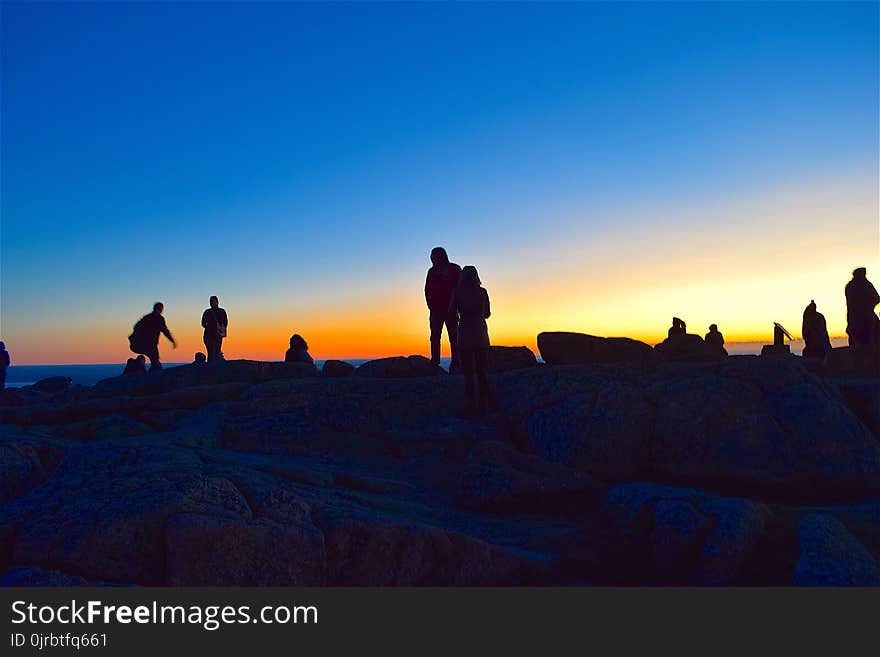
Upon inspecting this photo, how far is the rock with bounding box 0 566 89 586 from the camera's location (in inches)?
195

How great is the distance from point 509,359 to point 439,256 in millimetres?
4111

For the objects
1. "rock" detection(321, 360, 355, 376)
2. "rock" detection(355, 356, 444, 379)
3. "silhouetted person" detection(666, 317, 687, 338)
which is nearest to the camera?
"rock" detection(355, 356, 444, 379)

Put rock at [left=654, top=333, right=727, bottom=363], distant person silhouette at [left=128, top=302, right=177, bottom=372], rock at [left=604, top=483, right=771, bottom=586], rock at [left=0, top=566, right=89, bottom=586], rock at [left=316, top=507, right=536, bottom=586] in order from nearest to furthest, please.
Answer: rock at [left=0, top=566, right=89, bottom=586] < rock at [left=316, top=507, right=536, bottom=586] < rock at [left=604, top=483, right=771, bottom=586] < rock at [left=654, top=333, right=727, bottom=363] < distant person silhouette at [left=128, top=302, right=177, bottom=372]

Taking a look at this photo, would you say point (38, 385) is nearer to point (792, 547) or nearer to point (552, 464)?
point (552, 464)

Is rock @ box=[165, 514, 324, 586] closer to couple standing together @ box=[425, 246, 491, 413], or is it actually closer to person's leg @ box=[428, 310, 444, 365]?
couple standing together @ box=[425, 246, 491, 413]

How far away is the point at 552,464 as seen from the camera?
9.08 meters

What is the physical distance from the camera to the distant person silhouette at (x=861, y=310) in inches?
698

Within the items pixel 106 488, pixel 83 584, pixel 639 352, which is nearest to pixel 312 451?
pixel 106 488

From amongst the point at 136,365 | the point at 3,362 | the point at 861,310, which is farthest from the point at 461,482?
the point at 3,362

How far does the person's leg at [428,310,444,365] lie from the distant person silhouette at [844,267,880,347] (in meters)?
12.4

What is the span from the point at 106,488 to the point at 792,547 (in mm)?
7018

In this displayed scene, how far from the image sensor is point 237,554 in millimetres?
5441

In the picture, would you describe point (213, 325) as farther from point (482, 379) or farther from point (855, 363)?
point (855, 363)

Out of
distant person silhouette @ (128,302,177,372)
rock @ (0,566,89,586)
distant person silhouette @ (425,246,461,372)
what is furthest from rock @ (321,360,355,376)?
rock @ (0,566,89,586)
